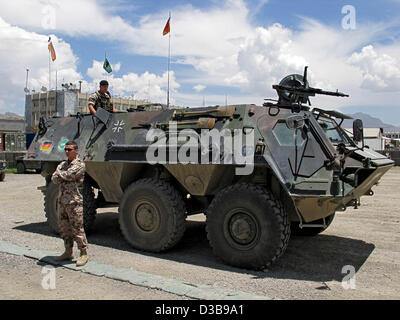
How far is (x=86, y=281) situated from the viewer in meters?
4.92

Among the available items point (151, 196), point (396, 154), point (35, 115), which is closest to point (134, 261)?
point (151, 196)

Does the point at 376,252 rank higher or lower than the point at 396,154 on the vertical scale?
lower

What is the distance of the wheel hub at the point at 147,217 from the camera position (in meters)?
6.20

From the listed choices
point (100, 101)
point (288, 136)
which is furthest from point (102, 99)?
point (288, 136)

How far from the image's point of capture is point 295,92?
6.41 metres

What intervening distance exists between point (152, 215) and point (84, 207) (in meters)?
1.65

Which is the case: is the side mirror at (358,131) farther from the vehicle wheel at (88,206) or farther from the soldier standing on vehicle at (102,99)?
the vehicle wheel at (88,206)

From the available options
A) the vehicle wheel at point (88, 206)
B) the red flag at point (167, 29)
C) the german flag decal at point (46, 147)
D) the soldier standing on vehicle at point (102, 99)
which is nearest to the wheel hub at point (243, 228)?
the vehicle wheel at point (88, 206)

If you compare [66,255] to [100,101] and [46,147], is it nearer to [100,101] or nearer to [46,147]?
[46,147]

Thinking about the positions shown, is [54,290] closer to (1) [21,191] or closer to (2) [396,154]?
(1) [21,191]

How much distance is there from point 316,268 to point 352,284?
73 centimetres

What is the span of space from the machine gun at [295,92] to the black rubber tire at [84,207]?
11.1 feet

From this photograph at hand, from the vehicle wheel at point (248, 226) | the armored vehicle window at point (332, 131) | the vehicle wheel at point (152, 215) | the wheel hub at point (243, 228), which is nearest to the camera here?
the vehicle wheel at point (248, 226)

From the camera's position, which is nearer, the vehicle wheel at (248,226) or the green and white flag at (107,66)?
the vehicle wheel at (248,226)
